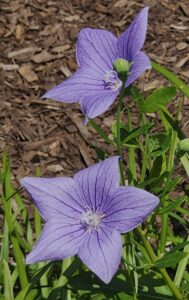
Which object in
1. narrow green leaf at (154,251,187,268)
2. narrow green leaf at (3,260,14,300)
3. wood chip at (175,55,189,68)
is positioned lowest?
narrow green leaf at (3,260,14,300)

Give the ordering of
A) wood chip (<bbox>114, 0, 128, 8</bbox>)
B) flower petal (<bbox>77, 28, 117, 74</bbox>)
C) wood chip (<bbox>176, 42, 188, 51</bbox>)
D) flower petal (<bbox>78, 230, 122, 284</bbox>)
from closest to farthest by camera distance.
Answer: flower petal (<bbox>78, 230, 122, 284</bbox>) < flower petal (<bbox>77, 28, 117, 74</bbox>) < wood chip (<bbox>176, 42, 188, 51</bbox>) < wood chip (<bbox>114, 0, 128, 8</bbox>)

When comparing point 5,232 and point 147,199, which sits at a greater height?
point 147,199

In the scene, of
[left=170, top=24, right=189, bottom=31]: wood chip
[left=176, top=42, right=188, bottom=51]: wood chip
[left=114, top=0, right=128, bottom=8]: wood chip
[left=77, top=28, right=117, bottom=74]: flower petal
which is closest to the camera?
[left=77, top=28, right=117, bottom=74]: flower petal

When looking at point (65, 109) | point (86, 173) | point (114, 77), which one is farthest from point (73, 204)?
point (65, 109)

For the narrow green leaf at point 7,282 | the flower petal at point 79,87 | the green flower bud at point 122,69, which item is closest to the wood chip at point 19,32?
the narrow green leaf at point 7,282

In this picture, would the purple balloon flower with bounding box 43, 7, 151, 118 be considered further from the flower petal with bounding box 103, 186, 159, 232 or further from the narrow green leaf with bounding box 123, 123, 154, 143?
the flower petal with bounding box 103, 186, 159, 232

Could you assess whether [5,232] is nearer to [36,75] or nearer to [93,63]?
[93,63]

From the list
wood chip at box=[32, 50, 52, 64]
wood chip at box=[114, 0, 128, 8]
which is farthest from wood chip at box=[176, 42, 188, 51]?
wood chip at box=[32, 50, 52, 64]

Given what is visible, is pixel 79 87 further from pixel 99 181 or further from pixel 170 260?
pixel 170 260
